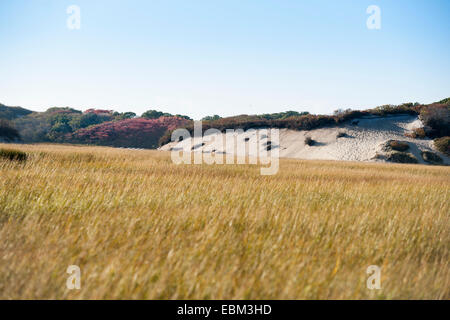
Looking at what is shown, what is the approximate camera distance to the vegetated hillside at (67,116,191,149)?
5184 cm

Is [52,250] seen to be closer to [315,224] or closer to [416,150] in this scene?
[315,224]

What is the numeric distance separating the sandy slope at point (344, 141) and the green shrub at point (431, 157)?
541 mm

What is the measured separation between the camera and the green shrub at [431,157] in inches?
1303

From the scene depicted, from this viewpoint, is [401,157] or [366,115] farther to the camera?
[366,115]

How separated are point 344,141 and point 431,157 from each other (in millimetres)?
9839

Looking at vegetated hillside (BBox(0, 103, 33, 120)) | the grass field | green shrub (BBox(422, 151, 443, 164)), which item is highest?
vegetated hillside (BBox(0, 103, 33, 120))

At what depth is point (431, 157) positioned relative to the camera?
33.5 m

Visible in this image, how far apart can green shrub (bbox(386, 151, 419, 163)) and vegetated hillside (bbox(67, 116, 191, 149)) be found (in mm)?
35716

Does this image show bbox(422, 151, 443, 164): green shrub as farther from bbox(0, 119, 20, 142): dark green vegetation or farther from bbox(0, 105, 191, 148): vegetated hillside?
bbox(0, 119, 20, 142): dark green vegetation

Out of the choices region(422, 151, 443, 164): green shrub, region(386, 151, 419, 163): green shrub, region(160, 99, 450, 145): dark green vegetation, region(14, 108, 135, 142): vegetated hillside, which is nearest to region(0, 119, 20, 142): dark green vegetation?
region(14, 108, 135, 142): vegetated hillside

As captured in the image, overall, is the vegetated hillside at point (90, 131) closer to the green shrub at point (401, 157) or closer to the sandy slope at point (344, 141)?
the sandy slope at point (344, 141)

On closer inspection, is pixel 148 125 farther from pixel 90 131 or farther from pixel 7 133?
pixel 7 133

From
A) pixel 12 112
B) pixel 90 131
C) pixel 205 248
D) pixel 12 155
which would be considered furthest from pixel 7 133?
pixel 205 248
